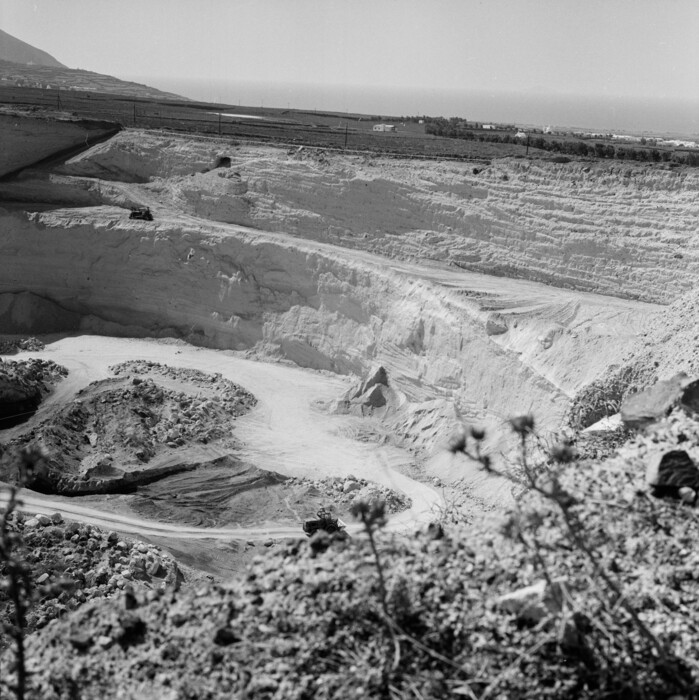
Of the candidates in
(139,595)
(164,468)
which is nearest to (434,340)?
(164,468)

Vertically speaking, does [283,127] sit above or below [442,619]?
above

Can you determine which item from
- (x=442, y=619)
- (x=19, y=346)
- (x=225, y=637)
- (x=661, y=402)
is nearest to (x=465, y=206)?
(x=19, y=346)

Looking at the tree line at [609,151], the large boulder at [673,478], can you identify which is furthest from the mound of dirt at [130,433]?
the tree line at [609,151]

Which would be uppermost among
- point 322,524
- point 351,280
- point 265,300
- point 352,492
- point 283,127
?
point 283,127

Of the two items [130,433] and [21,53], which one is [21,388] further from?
[21,53]

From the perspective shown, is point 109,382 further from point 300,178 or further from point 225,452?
point 300,178

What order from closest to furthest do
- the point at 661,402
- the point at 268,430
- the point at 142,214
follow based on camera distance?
the point at 661,402, the point at 268,430, the point at 142,214

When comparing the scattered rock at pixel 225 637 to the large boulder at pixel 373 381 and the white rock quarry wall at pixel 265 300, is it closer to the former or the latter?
the white rock quarry wall at pixel 265 300
